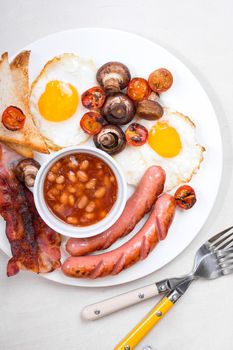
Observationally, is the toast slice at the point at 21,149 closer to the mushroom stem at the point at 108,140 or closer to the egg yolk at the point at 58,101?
the egg yolk at the point at 58,101

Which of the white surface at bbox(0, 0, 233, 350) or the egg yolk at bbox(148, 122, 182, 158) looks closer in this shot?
the egg yolk at bbox(148, 122, 182, 158)

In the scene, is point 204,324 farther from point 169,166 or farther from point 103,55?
point 103,55

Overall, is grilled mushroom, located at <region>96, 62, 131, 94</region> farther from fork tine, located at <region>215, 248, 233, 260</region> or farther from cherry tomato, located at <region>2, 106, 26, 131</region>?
fork tine, located at <region>215, 248, 233, 260</region>

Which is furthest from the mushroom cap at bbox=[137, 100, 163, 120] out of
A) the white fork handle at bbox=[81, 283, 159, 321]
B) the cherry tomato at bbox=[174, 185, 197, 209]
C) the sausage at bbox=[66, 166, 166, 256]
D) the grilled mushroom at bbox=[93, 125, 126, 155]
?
the white fork handle at bbox=[81, 283, 159, 321]

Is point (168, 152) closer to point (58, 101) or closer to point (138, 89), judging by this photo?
point (138, 89)

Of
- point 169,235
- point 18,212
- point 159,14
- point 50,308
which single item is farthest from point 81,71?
point 50,308

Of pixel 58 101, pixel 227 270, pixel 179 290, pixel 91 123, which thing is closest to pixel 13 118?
pixel 58 101
